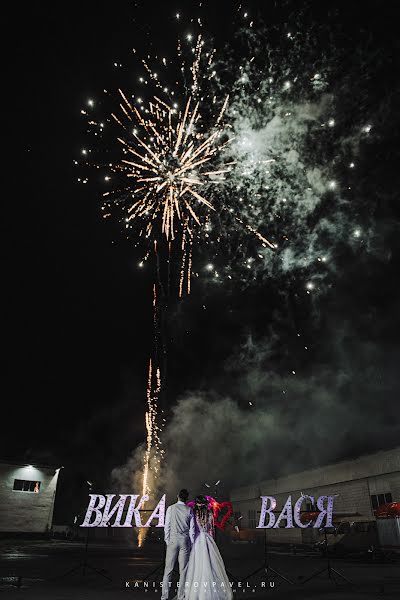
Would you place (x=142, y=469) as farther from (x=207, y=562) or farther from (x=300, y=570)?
(x=207, y=562)

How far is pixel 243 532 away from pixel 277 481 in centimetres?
501

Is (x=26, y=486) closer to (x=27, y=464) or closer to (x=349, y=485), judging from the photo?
(x=27, y=464)

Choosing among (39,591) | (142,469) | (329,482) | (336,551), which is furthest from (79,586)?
(142,469)

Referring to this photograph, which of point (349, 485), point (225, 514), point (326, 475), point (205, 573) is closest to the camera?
point (205, 573)

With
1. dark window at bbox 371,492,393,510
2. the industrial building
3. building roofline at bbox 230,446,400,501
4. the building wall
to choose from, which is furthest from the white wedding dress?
the building wall

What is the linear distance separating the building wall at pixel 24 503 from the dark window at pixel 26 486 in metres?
0.22

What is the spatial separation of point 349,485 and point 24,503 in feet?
74.8

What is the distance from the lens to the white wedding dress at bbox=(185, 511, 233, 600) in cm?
629

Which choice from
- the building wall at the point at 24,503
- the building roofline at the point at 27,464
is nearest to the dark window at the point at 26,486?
the building wall at the point at 24,503

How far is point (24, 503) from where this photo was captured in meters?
30.5

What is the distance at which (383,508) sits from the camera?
20.9m

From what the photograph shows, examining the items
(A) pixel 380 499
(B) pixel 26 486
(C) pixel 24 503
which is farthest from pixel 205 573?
(B) pixel 26 486

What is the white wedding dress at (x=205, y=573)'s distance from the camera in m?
6.29

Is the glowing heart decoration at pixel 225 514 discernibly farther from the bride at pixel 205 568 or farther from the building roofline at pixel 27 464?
the building roofline at pixel 27 464
